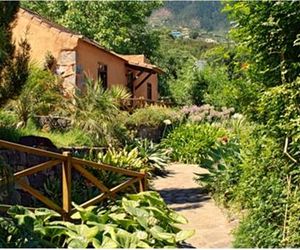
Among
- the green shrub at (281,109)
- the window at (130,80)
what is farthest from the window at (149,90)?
the green shrub at (281,109)

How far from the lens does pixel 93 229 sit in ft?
18.3

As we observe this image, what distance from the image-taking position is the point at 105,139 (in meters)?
12.7

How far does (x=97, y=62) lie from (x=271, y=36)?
1440cm

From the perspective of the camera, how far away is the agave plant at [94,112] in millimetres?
12928

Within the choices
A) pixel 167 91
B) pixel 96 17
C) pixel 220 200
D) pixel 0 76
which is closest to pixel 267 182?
pixel 220 200

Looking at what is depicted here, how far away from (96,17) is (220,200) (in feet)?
65.6

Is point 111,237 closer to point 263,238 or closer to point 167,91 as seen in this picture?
point 263,238

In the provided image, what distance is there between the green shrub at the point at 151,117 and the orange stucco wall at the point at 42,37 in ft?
11.0

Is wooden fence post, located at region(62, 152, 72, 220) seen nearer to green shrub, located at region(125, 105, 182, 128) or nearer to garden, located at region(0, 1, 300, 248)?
garden, located at region(0, 1, 300, 248)

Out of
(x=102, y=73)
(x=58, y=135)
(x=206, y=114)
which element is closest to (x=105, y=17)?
(x=102, y=73)

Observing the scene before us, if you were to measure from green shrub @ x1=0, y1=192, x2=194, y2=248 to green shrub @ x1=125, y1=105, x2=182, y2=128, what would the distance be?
34.0 feet

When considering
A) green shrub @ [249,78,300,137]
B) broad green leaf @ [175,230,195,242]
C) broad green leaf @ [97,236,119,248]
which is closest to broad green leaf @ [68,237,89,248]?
broad green leaf @ [97,236,119,248]

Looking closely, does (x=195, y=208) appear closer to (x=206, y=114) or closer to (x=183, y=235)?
(x=183, y=235)

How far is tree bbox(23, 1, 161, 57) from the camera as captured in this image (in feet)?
89.1
